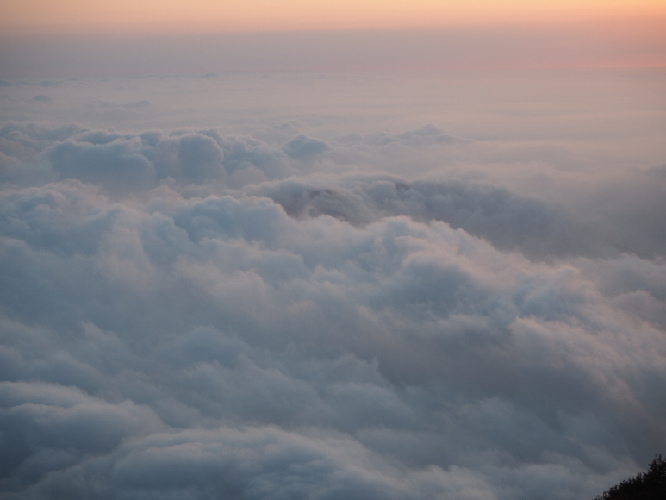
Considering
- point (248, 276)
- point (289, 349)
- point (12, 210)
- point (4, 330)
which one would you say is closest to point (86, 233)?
point (12, 210)

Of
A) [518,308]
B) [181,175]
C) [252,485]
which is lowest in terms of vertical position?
[252,485]

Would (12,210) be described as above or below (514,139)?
below

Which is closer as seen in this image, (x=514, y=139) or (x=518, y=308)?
(x=518, y=308)

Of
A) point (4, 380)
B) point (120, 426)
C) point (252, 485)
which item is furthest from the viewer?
point (4, 380)

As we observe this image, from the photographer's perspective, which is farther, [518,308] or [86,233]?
[86,233]

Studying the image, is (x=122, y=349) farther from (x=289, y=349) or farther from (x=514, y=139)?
(x=514, y=139)

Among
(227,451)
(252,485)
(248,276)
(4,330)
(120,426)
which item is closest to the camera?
(252,485)

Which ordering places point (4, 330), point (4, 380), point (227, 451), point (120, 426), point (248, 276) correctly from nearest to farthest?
point (227, 451)
point (120, 426)
point (4, 380)
point (4, 330)
point (248, 276)

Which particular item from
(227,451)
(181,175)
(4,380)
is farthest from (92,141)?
(227,451)

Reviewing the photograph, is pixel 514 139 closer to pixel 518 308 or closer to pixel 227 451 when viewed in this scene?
pixel 518 308
